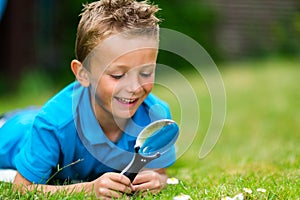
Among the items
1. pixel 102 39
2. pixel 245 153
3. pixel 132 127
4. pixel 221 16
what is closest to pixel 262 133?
pixel 245 153

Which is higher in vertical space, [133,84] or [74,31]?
[133,84]

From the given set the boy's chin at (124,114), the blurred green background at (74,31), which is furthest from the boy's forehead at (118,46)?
the blurred green background at (74,31)

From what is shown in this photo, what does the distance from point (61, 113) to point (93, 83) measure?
0.23m

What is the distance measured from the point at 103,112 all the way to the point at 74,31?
8.44 meters

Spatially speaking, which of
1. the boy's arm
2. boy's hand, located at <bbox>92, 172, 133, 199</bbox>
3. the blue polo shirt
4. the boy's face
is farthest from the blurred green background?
A: boy's hand, located at <bbox>92, 172, 133, 199</bbox>

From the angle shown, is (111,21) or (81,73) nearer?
(111,21)

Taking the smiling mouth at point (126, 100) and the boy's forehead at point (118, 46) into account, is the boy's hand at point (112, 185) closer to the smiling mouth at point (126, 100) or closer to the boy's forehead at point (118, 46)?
the smiling mouth at point (126, 100)

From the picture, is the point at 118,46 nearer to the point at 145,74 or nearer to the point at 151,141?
the point at 145,74

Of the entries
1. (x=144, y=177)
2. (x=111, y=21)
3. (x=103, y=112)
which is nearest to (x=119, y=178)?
(x=144, y=177)

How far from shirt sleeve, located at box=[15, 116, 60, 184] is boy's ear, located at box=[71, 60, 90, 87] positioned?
27 centimetres

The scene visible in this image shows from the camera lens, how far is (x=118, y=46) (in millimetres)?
2812

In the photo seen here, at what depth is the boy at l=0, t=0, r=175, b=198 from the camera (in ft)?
9.19

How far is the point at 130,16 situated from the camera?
2.90 metres

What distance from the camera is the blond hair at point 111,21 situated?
2877 mm
